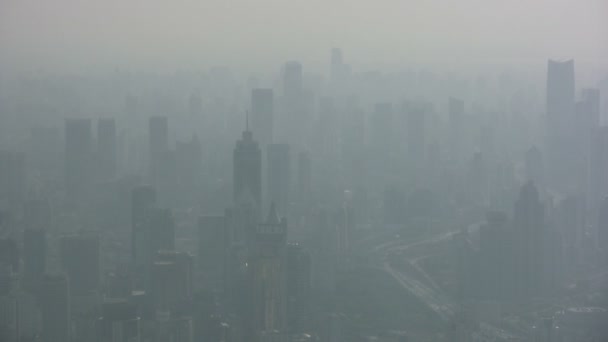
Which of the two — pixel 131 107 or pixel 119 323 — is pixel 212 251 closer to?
pixel 119 323

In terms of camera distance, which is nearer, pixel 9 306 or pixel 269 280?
pixel 9 306

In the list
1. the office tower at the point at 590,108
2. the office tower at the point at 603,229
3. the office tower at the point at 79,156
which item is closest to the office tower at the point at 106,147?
the office tower at the point at 79,156

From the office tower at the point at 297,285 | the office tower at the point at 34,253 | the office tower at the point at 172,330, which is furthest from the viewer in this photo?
the office tower at the point at 34,253

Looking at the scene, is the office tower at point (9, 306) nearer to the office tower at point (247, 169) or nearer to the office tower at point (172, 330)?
the office tower at point (172, 330)

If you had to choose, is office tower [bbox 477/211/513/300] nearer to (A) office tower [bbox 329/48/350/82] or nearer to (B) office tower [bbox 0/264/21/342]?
(A) office tower [bbox 329/48/350/82]

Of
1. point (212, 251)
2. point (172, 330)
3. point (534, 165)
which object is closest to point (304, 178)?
point (534, 165)

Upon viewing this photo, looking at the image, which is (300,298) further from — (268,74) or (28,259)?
(268,74)

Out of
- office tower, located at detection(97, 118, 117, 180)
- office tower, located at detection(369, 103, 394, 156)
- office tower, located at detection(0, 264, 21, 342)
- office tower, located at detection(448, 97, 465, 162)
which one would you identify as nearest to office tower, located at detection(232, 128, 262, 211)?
office tower, located at detection(97, 118, 117, 180)
